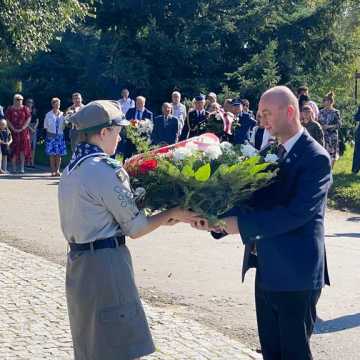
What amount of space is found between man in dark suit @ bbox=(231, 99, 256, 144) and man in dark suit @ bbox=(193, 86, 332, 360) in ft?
40.2

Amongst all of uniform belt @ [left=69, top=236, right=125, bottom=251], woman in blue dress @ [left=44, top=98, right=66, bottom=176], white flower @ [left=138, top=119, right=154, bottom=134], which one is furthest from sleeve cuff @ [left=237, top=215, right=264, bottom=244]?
woman in blue dress @ [left=44, top=98, right=66, bottom=176]

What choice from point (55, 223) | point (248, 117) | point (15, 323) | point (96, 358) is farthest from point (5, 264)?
point (248, 117)

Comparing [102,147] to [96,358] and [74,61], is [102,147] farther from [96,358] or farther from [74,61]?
[74,61]

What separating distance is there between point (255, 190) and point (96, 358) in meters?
1.25

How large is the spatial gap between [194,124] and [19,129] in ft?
19.2

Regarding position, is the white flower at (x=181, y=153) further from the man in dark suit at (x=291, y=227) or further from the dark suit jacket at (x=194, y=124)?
the dark suit jacket at (x=194, y=124)

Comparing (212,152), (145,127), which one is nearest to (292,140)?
(212,152)

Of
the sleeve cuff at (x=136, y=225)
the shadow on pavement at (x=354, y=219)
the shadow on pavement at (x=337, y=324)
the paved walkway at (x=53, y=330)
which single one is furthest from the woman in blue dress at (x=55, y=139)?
the sleeve cuff at (x=136, y=225)

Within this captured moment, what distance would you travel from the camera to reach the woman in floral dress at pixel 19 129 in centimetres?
2181

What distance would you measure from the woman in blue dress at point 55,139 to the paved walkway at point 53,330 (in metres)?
12.1

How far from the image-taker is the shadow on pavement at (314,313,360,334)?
725 centimetres

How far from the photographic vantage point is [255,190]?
465 cm

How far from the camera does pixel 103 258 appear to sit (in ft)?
14.5

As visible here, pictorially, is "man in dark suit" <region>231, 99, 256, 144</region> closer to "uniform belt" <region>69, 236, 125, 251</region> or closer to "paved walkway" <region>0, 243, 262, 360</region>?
"paved walkway" <region>0, 243, 262, 360</region>
